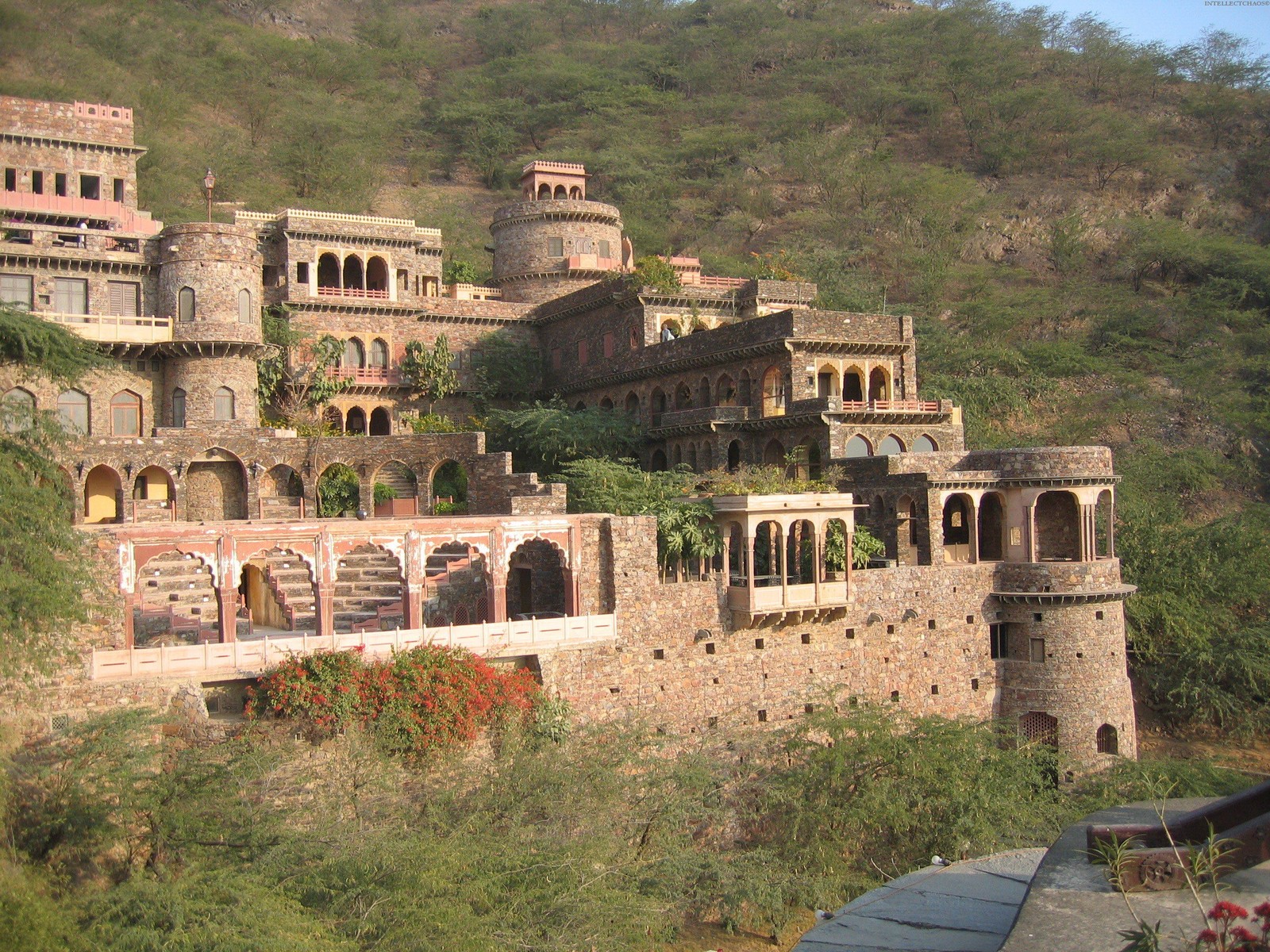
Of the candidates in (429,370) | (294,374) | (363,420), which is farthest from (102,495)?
(429,370)

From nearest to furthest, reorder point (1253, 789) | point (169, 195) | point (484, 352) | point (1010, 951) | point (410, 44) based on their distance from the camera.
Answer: point (1010, 951) < point (1253, 789) < point (484, 352) < point (169, 195) < point (410, 44)

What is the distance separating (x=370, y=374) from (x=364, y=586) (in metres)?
13.4

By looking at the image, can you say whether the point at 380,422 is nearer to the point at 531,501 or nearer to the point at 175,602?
the point at 531,501

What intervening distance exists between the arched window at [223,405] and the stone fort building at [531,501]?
0.21 ft

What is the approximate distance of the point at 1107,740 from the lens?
94.1ft

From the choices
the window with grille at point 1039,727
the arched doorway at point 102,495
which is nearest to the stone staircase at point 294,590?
the arched doorway at point 102,495

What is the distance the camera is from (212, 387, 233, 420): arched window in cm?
3466

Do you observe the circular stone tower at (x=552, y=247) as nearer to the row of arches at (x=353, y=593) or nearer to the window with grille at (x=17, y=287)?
the window with grille at (x=17, y=287)

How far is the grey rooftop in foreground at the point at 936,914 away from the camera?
6.70 m

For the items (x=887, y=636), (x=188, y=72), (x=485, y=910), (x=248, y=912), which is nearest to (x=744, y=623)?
(x=887, y=636)

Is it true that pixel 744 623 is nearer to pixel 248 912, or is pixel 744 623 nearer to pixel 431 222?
pixel 248 912

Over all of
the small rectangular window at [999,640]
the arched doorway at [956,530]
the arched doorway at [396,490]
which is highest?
the arched doorway at [396,490]

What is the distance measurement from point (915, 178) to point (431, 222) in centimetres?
2538

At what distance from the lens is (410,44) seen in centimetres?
9444
